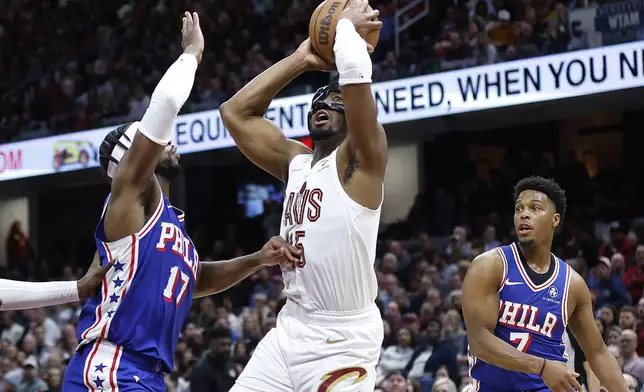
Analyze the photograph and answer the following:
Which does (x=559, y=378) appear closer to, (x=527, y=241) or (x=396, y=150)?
(x=527, y=241)

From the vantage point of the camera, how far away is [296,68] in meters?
5.23

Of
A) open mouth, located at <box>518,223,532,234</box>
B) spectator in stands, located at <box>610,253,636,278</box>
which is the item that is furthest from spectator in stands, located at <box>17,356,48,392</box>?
open mouth, located at <box>518,223,532,234</box>

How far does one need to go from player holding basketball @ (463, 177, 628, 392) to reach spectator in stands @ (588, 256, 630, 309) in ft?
16.8

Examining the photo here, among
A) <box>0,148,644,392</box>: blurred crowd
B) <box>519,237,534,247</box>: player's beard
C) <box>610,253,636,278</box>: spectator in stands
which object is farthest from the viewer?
<box>610,253,636,278</box>: spectator in stands

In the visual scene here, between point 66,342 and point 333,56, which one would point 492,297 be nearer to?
point 333,56

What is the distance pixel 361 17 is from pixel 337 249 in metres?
1.02

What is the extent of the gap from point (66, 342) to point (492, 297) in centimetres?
892

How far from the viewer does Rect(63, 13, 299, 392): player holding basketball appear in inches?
171

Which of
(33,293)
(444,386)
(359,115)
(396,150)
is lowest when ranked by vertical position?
(444,386)

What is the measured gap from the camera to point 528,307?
5746mm

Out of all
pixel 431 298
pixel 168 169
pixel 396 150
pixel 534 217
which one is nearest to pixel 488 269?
pixel 534 217

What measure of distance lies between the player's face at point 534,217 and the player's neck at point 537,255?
4cm

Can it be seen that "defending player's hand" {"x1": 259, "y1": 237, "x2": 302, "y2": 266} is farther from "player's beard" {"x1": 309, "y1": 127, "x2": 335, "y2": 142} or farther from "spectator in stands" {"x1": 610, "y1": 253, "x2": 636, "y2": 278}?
"spectator in stands" {"x1": 610, "y1": 253, "x2": 636, "y2": 278}

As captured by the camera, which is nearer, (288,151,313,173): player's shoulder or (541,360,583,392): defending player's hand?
(288,151,313,173): player's shoulder
